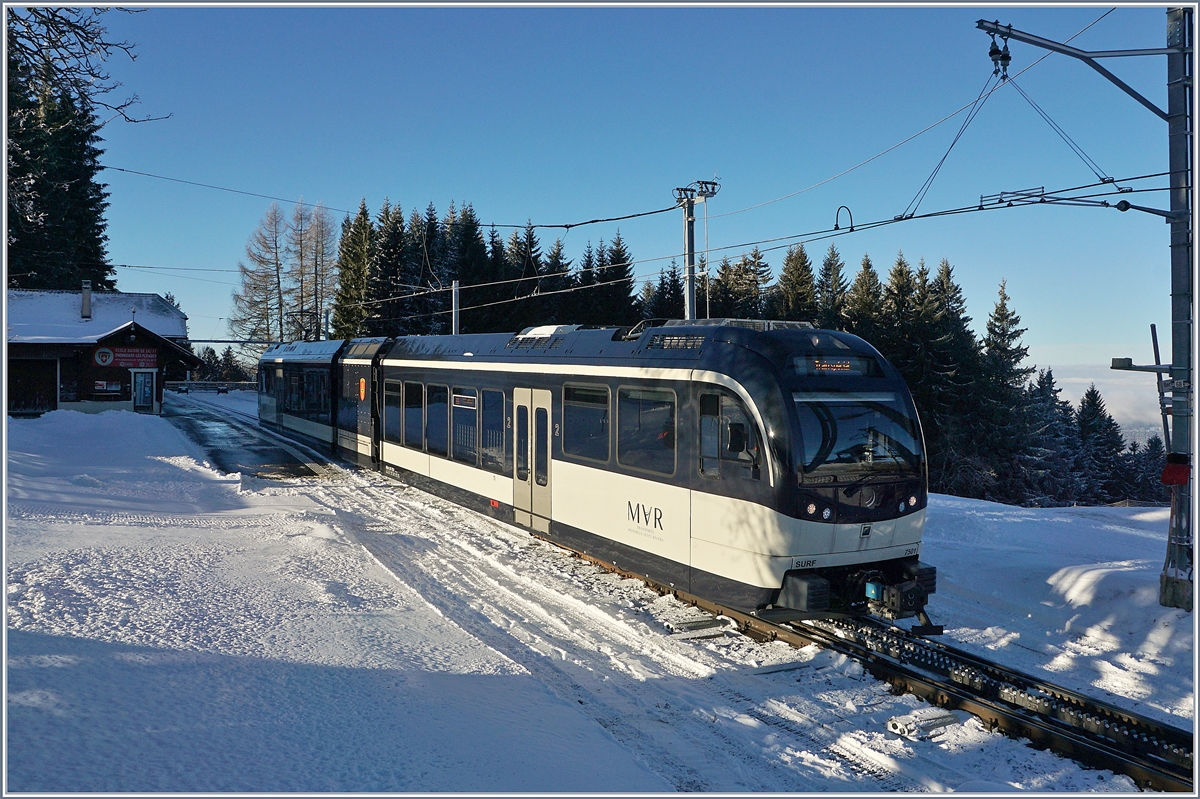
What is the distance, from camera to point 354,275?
65438mm

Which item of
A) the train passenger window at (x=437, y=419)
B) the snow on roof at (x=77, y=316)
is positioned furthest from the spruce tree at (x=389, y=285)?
the train passenger window at (x=437, y=419)

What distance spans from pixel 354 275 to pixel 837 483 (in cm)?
6295

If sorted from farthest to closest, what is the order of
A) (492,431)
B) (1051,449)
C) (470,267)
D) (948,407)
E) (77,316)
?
(470,267)
(1051,449)
(948,407)
(77,316)
(492,431)

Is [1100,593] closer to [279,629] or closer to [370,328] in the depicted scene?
[279,629]

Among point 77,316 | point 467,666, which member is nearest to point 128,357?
point 77,316

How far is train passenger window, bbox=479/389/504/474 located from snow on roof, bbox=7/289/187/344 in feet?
101

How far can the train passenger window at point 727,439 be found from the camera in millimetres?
8039

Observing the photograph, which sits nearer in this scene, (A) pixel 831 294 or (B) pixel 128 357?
(B) pixel 128 357

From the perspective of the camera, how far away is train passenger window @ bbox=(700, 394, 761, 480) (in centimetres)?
804

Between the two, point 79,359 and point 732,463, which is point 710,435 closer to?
point 732,463

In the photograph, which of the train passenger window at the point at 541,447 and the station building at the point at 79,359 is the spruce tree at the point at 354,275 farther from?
the train passenger window at the point at 541,447

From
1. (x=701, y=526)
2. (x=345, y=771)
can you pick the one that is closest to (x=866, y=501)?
(x=701, y=526)

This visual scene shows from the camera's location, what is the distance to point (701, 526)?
341 inches

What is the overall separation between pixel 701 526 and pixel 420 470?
10001 mm
